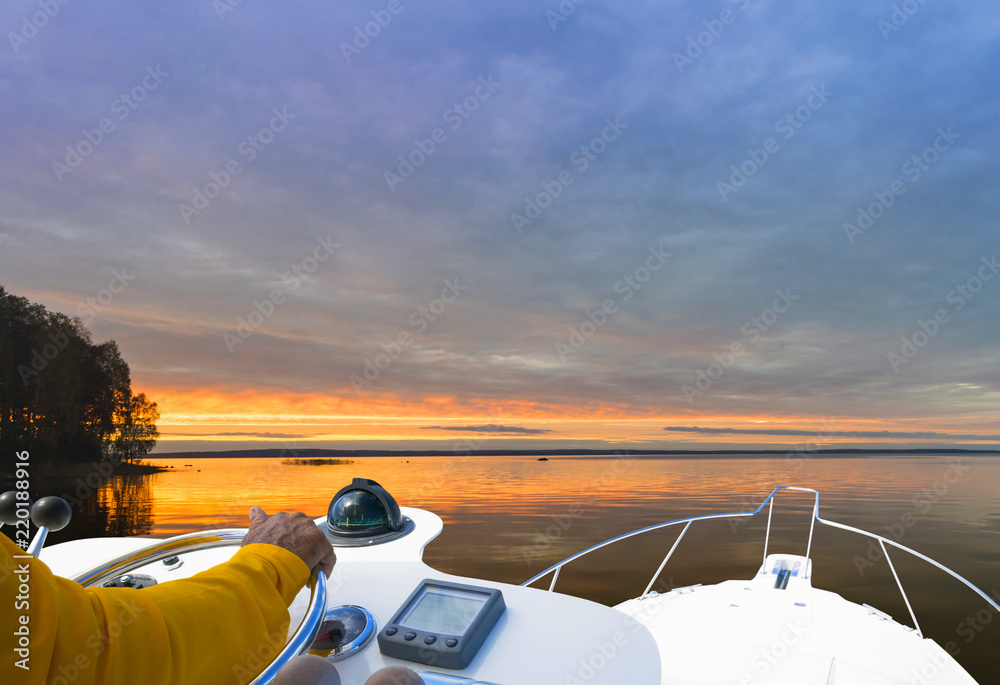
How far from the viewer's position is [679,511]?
536 inches

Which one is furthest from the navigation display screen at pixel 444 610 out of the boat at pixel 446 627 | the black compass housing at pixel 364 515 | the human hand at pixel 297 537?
the black compass housing at pixel 364 515

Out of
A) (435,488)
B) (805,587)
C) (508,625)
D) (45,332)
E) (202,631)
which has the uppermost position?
(45,332)

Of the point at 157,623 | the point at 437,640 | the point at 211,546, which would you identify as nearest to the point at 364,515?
the point at 211,546

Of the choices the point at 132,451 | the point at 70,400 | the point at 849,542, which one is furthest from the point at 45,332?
the point at 849,542

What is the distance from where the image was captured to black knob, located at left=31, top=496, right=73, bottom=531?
2.92 ft

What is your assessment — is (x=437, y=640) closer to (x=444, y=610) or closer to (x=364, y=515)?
(x=444, y=610)

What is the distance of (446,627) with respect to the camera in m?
0.92

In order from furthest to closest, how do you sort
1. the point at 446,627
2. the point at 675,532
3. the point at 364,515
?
the point at 675,532 < the point at 364,515 < the point at 446,627

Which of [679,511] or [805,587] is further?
[679,511]

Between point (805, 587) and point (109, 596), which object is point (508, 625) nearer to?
point (109, 596)

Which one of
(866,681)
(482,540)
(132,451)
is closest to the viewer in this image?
(866,681)

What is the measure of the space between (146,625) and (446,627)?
50 cm

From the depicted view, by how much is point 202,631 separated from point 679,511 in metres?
14.5

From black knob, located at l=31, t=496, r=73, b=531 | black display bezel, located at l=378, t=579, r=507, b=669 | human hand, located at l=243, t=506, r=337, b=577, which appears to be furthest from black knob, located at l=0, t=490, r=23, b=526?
black display bezel, located at l=378, t=579, r=507, b=669
